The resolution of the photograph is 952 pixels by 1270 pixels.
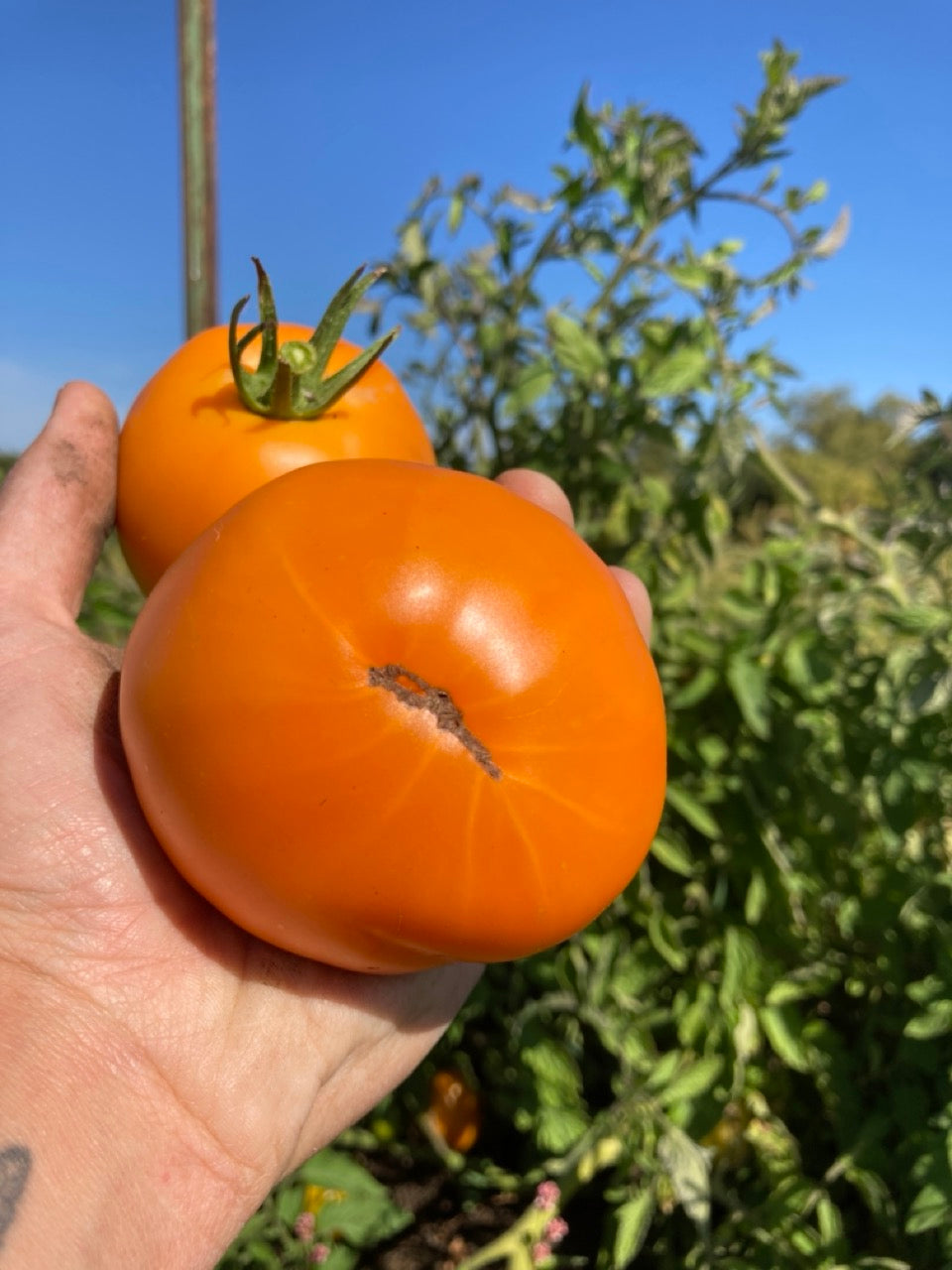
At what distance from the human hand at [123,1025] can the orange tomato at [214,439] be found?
0.22 m

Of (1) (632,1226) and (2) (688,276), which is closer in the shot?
(1) (632,1226)

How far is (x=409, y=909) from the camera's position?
33.6 inches

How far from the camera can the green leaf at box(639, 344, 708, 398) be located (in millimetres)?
1543

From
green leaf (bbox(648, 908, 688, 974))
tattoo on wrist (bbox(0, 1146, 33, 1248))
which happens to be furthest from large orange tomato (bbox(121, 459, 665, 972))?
green leaf (bbox(648, 908, 688, 974))

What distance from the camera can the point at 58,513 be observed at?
140 cm

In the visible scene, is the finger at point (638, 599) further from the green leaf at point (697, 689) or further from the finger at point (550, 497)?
the green leaf at point (697, 689)

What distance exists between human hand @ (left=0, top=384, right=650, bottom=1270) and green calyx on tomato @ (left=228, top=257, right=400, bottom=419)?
1.35ft

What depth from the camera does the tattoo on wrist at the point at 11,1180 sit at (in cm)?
94


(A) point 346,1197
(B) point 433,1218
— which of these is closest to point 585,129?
(A) point 346,1197

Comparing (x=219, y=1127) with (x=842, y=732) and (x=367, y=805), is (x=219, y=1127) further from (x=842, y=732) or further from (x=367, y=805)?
(x=842, y=732)

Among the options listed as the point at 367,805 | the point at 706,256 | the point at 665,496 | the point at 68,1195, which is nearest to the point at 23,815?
the point at 68,1195

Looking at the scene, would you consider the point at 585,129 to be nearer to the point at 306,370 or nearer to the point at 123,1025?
the point at 306,370

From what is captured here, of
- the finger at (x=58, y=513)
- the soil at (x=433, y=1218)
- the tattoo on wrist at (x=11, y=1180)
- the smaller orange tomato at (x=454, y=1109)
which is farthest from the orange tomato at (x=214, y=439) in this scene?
the soil at (x=433, y=1218)

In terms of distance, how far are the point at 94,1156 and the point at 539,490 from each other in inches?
37.0
